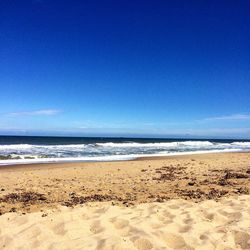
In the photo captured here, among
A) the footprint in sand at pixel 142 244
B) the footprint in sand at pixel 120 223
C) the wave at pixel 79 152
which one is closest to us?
the footprint in sand at pixel 142 244

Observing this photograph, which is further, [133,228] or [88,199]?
[88,199]

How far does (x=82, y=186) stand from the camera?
8.72 m

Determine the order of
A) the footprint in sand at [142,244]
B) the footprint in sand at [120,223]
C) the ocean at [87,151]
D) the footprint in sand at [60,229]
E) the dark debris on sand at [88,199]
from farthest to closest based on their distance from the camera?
1. the ocean at [87,151]
2. the dark debris on sand at [88,199]
3. the footprint in sand at [120,223]
4. the footprint in sand at [60,229]
5. the footprint in sand at [142,244]

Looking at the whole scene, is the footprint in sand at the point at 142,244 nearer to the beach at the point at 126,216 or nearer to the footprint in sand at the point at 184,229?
the beach at the point at 126,216

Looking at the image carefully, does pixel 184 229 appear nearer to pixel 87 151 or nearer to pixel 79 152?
pixel 79 152

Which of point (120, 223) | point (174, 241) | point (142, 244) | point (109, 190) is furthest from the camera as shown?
point (109, 190)

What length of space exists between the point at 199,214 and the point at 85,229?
78.8 inches

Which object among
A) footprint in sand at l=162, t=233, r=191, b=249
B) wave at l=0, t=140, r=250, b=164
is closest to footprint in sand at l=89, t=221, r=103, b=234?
footprint in sand at l=162, t=233, r=191, b=249

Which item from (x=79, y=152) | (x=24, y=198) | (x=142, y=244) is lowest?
(x=142, y=244)

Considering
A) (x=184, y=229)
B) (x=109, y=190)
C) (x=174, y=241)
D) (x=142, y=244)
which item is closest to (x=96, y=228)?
(x=142, y=244)

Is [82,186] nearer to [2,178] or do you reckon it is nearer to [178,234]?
[2,178]

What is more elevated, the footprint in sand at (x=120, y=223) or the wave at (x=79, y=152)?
the wave at (x=79, y=152)

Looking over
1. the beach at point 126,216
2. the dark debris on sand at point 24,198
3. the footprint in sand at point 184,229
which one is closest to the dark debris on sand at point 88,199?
the beach at point 126,216

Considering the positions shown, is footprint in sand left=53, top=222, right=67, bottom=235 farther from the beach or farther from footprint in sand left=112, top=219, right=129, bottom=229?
footprint in sand left=112, top=219, right=129, bottom=229
